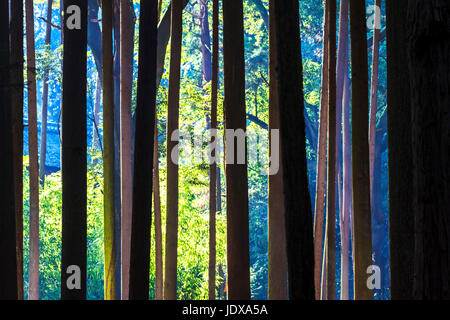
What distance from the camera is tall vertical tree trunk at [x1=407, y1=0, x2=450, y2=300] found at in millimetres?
2037

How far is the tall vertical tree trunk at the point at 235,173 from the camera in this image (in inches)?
137

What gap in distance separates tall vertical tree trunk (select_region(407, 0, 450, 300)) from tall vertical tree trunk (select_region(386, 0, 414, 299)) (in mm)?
701

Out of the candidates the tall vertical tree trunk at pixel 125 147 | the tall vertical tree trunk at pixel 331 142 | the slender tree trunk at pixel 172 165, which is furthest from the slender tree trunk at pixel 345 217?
the slender tree trunk at pixel 172 165

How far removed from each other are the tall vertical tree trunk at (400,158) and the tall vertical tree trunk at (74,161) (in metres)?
1.55

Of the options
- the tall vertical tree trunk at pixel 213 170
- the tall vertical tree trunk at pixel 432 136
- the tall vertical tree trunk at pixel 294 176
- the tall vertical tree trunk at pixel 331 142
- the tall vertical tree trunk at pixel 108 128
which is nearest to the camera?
the tall vertical tree trunk at pixel 432 136

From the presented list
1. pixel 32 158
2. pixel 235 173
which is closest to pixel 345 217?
pixel 32 158

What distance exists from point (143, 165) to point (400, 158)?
1244 mm

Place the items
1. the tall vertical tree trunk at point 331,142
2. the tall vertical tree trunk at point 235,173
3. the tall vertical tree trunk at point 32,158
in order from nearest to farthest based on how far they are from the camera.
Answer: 1. the tall vertical tree trunk at point 235,173
2. the tall vertical tree trunk at point 331,142
3. the tall vertical tree trunk at point 32,158

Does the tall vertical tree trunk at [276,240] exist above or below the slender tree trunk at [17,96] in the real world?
below

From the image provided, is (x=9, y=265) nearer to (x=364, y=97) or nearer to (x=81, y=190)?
(x=81, y=190)

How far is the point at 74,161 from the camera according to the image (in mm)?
3109

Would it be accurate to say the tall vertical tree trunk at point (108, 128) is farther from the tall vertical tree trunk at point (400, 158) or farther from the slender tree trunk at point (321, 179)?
the tall vertical tree trunk at point (400, 158)

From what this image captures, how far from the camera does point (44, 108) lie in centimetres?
1057

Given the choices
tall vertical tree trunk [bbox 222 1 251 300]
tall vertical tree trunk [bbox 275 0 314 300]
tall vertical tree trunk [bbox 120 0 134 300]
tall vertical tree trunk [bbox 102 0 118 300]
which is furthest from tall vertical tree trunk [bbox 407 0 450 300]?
tall vertical tree trunk [bbox 120 0 134 300]
